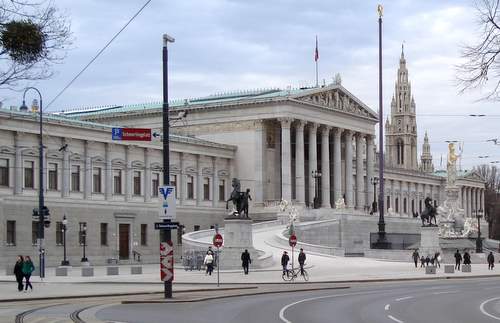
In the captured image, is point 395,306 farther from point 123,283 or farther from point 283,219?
point 283,219

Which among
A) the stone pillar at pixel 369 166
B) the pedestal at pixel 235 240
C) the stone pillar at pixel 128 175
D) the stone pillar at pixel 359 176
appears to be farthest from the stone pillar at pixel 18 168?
the stone pillar at pixel 369 166

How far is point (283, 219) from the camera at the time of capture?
109125 mm

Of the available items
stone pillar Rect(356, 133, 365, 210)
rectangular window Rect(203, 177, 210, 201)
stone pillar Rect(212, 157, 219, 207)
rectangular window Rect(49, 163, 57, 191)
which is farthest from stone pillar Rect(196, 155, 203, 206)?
stone pillar Rect(356, 133, 365, 210)

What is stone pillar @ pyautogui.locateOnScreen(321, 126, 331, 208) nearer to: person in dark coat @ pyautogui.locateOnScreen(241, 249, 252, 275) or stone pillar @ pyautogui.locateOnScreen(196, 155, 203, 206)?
stone pillar @ pyautogui.locateOnScreen(196, 155, 203, 206)

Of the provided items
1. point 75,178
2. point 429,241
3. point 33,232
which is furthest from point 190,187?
point 429,241

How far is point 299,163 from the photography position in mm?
123625

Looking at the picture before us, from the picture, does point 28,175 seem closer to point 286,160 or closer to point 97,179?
point 97,179

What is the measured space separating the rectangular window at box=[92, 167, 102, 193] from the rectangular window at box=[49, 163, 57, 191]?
18.5 ft

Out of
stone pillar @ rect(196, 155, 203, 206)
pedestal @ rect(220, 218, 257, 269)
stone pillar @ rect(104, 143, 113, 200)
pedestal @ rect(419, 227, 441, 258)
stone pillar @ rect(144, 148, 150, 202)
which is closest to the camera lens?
pedestal @ rect(220, 218, 257, 269)

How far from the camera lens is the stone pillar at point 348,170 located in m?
134

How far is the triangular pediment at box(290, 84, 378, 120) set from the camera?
126 meters

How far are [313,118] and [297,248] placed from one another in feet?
122

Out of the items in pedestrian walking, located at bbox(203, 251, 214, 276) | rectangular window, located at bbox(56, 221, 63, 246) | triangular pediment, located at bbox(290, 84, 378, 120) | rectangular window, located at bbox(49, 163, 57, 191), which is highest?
triangular pediment, located at bbox(290, 84, 378, 120)

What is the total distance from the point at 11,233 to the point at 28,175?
658 cm
